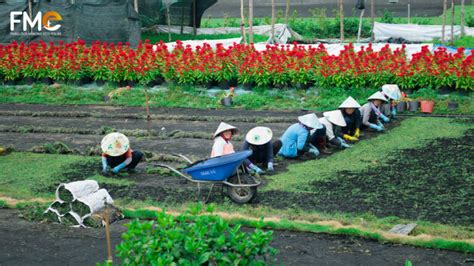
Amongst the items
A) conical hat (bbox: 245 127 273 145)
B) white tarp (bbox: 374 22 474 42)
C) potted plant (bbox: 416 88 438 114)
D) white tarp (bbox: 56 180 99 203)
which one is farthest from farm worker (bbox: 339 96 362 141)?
white tarp (bbox: 374 22 474 42)

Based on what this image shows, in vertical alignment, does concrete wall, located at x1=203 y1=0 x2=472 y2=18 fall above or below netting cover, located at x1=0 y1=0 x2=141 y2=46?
above

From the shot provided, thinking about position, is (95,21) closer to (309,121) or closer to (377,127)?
(377,127)

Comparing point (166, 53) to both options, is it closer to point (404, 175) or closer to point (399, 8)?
point (404, 175)

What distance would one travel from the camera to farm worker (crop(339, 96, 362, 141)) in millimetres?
13258

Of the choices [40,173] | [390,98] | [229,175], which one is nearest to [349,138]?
[390,98]

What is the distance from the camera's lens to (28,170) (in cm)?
1170

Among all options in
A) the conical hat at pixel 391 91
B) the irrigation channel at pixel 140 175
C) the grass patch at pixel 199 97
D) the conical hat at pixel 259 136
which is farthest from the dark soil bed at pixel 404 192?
the grass patch at pixel 199 97

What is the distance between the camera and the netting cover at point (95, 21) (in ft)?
68.9

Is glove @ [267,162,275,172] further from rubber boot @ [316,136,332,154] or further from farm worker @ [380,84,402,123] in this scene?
farm worker @ [380,84,402,123]

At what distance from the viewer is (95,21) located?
21.2 metres

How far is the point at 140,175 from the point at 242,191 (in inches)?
85.7

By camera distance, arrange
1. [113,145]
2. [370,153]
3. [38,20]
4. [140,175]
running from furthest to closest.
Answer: [38,20]
[370,153]
[140,175]
[113,145]

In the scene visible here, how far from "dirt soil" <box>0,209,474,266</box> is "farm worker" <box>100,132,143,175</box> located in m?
2.30

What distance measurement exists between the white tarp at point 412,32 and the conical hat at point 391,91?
31.4 ft
